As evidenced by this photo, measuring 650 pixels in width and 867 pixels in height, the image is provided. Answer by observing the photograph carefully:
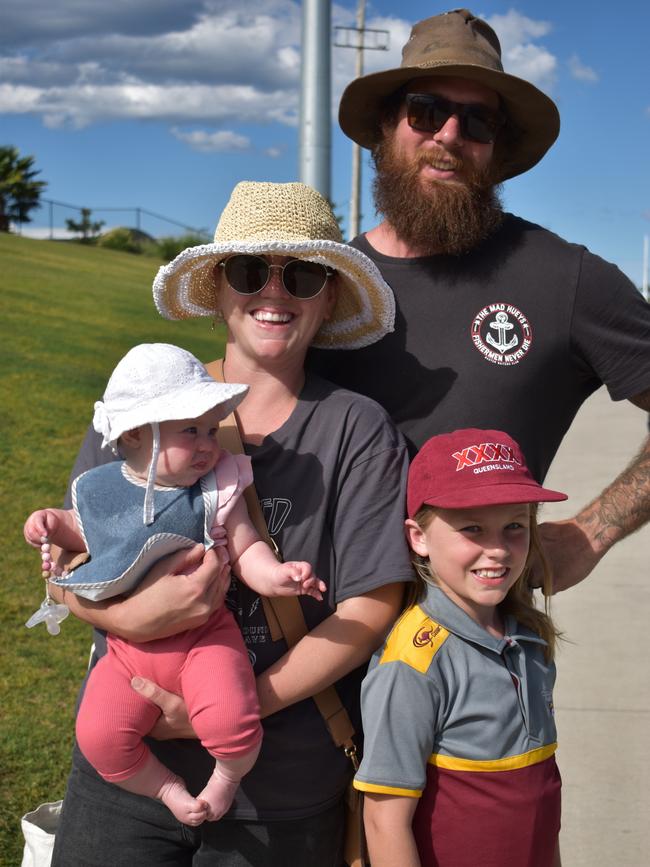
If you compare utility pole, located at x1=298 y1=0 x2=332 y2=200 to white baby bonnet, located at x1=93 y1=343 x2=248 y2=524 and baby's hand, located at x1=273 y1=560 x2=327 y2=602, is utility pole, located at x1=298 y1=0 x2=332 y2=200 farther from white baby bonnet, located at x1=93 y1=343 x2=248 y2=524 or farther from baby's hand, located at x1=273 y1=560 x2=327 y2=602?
baby's hand, located at x1=273 y1=560 x2=327 y2=602

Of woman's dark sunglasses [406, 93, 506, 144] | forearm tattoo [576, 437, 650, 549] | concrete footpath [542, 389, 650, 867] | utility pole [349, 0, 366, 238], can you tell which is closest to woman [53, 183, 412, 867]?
woman's dark sunglasses [406, 93, 506, 144]

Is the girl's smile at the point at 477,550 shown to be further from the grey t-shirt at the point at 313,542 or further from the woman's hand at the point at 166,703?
the woman's hand at the point at 166,703

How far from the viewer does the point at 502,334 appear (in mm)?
2951

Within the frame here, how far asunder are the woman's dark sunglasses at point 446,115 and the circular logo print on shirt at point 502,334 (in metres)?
0.56

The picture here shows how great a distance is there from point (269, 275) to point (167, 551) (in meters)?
0.72

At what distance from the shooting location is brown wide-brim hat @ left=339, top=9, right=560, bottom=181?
3088mm

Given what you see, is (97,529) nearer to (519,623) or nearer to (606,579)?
(519,623)

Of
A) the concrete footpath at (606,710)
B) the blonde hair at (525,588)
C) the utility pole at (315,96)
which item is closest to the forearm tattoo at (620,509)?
the blonde hair at (525,588)

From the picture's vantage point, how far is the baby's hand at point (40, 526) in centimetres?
245

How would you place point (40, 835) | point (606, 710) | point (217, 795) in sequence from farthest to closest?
point (606, 710) → point (40, 835) → point (217, 795)

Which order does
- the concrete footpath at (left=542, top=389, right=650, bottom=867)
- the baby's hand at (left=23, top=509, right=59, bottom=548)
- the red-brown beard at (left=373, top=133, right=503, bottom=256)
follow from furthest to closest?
the concrete footpath at (left=542, top=389, right=650, bottom=867) < the red-brown beard at (left=373, top=133, right=503, bottom=256) < the baby's hand at (left=23, top=509, right=59, bottom=548)

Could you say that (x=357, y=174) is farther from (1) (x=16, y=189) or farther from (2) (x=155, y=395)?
(2) (x=155, y=395)

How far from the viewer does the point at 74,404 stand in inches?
444

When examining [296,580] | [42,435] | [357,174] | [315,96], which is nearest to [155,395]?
[296,580]
